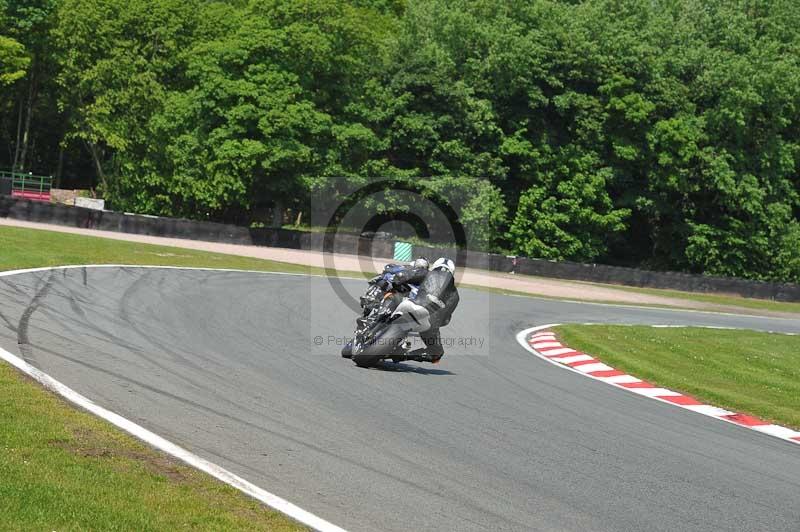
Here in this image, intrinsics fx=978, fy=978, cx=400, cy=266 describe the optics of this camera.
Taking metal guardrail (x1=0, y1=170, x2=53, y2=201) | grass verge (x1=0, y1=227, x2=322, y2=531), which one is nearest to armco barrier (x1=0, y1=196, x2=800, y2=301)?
metal guardrail (x1=0, y1=170, x2=53, y2=201)

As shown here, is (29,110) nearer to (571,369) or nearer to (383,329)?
(571,369)

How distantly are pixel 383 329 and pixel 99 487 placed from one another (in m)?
7.36

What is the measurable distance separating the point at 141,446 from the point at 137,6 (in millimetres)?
57303

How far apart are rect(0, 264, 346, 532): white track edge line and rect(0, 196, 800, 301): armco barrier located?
31.7 metres

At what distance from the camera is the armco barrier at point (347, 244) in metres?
41.1

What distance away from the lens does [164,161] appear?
5741 cm

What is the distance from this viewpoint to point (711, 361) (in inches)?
768

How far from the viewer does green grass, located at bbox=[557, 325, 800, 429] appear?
48.1ft

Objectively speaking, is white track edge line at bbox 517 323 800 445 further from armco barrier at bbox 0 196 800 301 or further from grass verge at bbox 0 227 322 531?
armco barrier at bbox 0 196 800 301

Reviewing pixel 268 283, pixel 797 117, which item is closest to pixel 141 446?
pixel 268 283

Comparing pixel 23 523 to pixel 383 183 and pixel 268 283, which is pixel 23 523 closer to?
pixel 268 283

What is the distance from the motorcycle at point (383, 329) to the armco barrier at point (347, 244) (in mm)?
30078

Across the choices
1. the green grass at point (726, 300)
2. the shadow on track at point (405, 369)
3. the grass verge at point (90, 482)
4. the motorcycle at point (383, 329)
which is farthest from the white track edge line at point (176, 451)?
the green grass at point (726, 300)

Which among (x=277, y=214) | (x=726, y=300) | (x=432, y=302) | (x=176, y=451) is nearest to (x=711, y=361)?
(x=432, y=302)
